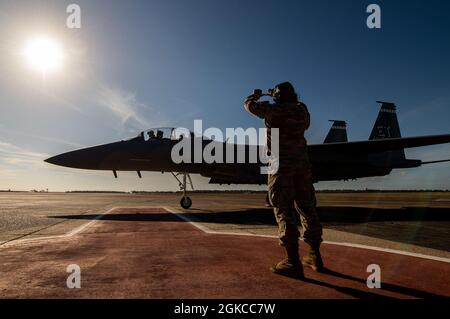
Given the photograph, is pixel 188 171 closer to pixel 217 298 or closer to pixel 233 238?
pixel 233 238

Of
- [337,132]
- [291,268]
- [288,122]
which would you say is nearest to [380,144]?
[337,132]

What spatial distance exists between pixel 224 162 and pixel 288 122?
1261 cm

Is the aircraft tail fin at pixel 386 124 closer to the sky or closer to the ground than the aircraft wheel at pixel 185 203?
closer to the sky

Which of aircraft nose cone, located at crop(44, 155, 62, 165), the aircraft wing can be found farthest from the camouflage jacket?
the aircraft wing

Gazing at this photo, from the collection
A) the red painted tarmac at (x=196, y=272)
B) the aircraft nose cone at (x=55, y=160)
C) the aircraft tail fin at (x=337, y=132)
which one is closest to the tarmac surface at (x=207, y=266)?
the red painted tarmac at (x=196, y=272)

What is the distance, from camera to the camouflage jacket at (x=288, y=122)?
4.47 meters

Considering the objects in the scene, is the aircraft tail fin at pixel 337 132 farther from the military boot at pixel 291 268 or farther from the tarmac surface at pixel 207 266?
the military boot at pixel 291 268

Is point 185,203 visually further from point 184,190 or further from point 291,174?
point 291,174

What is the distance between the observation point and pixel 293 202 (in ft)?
14.2

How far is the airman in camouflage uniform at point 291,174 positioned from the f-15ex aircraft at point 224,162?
463 inches

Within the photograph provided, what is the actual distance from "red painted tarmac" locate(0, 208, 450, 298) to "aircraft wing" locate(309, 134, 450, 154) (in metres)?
13.0

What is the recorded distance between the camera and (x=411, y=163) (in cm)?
2252
